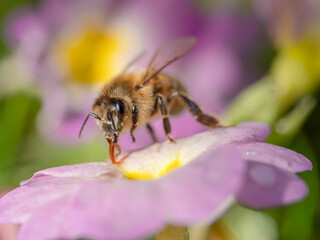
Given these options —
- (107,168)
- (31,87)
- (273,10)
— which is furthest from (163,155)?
(31,87)

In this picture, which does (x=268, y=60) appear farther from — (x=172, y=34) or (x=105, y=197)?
(x=105, y=197)

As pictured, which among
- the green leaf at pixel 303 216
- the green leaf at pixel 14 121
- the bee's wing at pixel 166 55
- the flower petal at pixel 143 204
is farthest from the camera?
the green leaf at pixel 14 121

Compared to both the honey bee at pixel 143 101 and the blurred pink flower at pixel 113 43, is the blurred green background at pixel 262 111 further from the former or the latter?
the honey bee at pixel 143 101

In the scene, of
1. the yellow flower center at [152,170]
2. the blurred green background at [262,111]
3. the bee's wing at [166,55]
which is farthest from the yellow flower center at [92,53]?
the yellow flower center at [152,170]

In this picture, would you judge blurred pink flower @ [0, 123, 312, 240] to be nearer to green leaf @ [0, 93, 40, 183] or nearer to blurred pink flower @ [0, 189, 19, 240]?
blurred pink flower @ [0, 189, 19, 240]

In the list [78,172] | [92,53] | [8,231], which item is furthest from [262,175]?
[92,53]

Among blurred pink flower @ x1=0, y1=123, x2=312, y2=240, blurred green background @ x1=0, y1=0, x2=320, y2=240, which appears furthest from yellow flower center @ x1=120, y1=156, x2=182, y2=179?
blurred green background @ x1=0, y1=0, x2=320, y2=240

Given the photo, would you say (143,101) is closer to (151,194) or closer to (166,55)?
(166,55)
